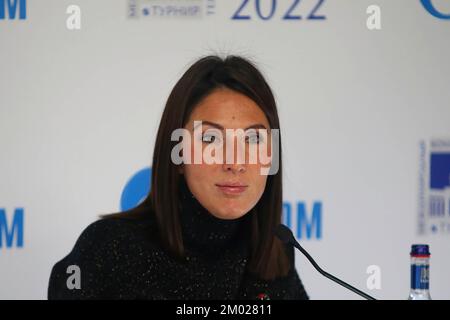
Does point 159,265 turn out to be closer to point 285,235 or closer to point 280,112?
point 285,235

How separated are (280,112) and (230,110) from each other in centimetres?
48

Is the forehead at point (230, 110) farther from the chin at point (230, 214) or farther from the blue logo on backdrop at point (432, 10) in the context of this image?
the blue logo on backdrop at point (432, 10)

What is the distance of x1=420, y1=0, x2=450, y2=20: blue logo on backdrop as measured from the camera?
1784 mm

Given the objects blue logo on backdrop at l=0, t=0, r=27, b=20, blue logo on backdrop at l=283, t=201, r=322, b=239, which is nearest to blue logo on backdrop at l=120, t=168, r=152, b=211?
blue logo on backdrop at l=283, t=201, r=322, b=239

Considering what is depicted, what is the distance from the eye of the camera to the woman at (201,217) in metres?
1.20

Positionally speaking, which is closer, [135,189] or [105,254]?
[105,254]

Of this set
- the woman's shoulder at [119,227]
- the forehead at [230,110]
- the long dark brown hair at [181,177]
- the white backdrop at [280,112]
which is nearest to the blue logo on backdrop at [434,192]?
the white backdrop at [280,112]

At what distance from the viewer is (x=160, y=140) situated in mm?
1241

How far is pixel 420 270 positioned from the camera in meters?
0.99

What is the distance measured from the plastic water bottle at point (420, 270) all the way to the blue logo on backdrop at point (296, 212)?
0.70 metres

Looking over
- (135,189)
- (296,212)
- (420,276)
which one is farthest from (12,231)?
(420,276)
